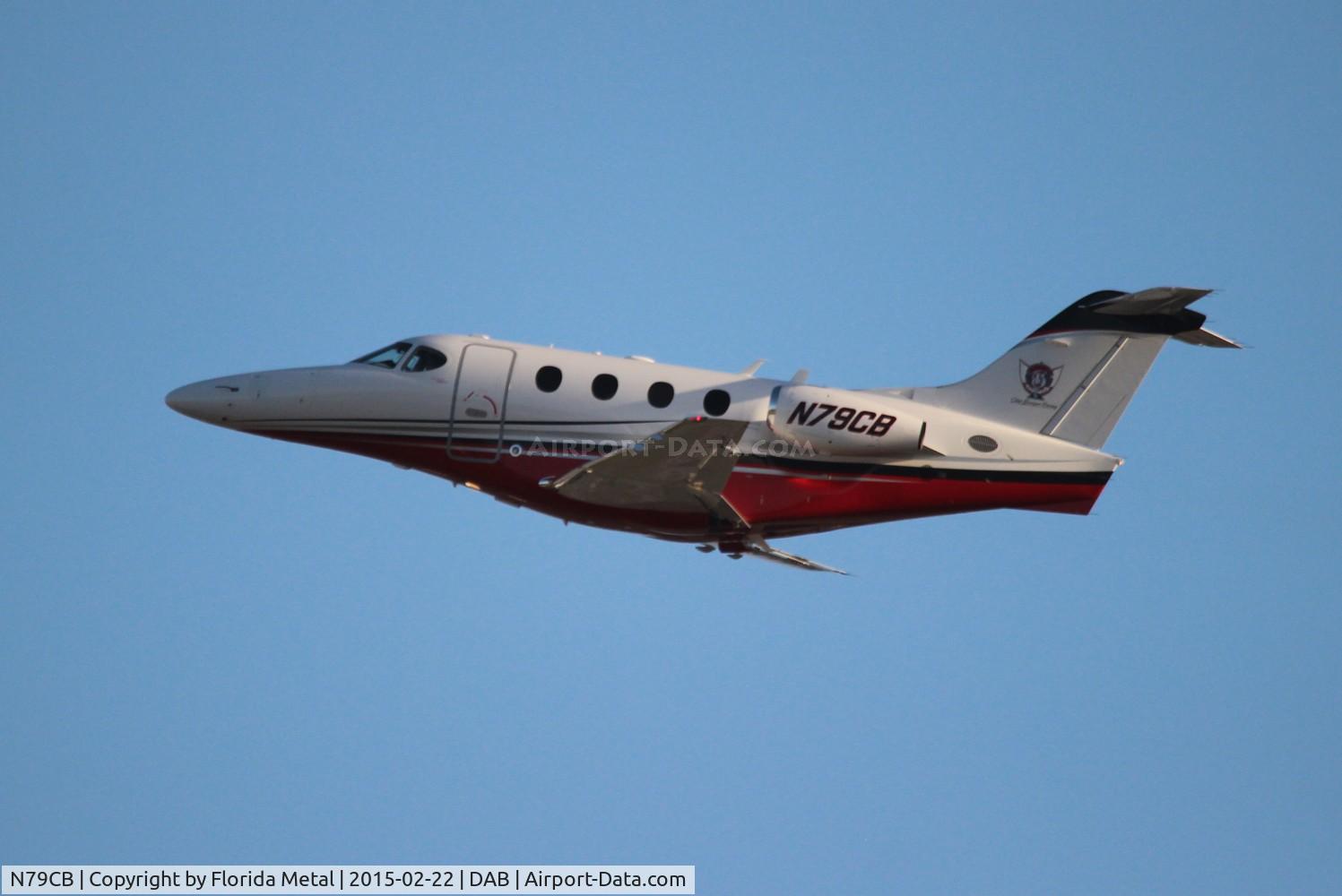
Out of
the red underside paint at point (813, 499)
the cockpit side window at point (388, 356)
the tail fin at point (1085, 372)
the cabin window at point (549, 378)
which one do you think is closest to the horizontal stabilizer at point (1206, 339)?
the tail fin at point (1085, 372)

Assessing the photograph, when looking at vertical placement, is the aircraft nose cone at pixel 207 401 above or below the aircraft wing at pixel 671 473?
above

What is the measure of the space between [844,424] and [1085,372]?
4.20 metres

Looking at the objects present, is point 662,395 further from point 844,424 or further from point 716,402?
point 844,424

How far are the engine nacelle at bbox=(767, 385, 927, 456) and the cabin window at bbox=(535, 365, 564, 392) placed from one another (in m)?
3.31

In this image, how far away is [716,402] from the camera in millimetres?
24219

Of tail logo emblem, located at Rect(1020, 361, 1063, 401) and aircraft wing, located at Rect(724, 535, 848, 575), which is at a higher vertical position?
tail logo emblem, located at Rect(1020, 361, 1063, 401)

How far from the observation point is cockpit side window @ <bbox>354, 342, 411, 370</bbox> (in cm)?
2600

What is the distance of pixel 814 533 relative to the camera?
82.9 feet

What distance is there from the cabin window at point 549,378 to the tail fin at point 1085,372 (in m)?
5.45

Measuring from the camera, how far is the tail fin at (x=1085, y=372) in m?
24.9

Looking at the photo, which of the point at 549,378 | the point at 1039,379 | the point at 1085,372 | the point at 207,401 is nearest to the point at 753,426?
the point at 549,378

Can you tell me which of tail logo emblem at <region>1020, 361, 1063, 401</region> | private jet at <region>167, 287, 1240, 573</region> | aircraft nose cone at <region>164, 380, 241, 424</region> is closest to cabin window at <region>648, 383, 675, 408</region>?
private jet at <region>167, 287, 1240, 573</region>

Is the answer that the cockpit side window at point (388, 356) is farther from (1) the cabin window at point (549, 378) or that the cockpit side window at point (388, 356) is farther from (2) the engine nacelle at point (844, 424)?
(2) the engine nacelle at point (844, 424)

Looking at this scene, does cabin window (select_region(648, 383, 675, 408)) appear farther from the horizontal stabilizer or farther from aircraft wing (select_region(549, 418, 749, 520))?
the horizontal stabilizer
